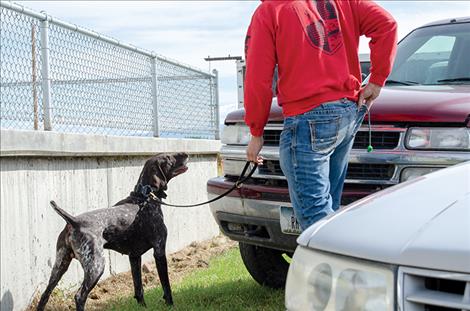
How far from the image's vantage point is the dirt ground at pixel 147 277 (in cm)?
523

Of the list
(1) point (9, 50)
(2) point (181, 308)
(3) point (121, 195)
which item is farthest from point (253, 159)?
(3) point (121, 195)

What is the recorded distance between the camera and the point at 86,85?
627 centimetres

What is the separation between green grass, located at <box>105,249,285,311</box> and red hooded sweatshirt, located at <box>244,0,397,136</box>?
1.99 m

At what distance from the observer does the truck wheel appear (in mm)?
5465

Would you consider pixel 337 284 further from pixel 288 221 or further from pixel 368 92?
pixel 288 221

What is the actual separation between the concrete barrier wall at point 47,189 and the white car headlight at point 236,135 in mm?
1253

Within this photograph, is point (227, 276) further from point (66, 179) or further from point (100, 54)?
point (100, 54)

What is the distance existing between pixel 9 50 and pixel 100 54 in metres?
1.62

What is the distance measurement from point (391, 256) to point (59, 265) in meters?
3.30

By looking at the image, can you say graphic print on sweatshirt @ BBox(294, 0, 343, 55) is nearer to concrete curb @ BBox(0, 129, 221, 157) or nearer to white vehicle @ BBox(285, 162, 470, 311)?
white vehicle @ BBox(285, 162, 470, 311)

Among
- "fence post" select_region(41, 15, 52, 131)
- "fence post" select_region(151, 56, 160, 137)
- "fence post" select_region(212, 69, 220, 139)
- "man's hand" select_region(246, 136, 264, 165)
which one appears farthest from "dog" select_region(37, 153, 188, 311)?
"fence post" select_region(212, 69, 220, 139)

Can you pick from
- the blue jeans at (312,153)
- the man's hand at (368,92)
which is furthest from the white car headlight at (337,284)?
the man's hand at (368,92)

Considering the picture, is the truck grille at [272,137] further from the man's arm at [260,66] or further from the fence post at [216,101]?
the fence post at [216,101]

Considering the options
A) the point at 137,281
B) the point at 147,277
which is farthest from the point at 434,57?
the point at 147,277
